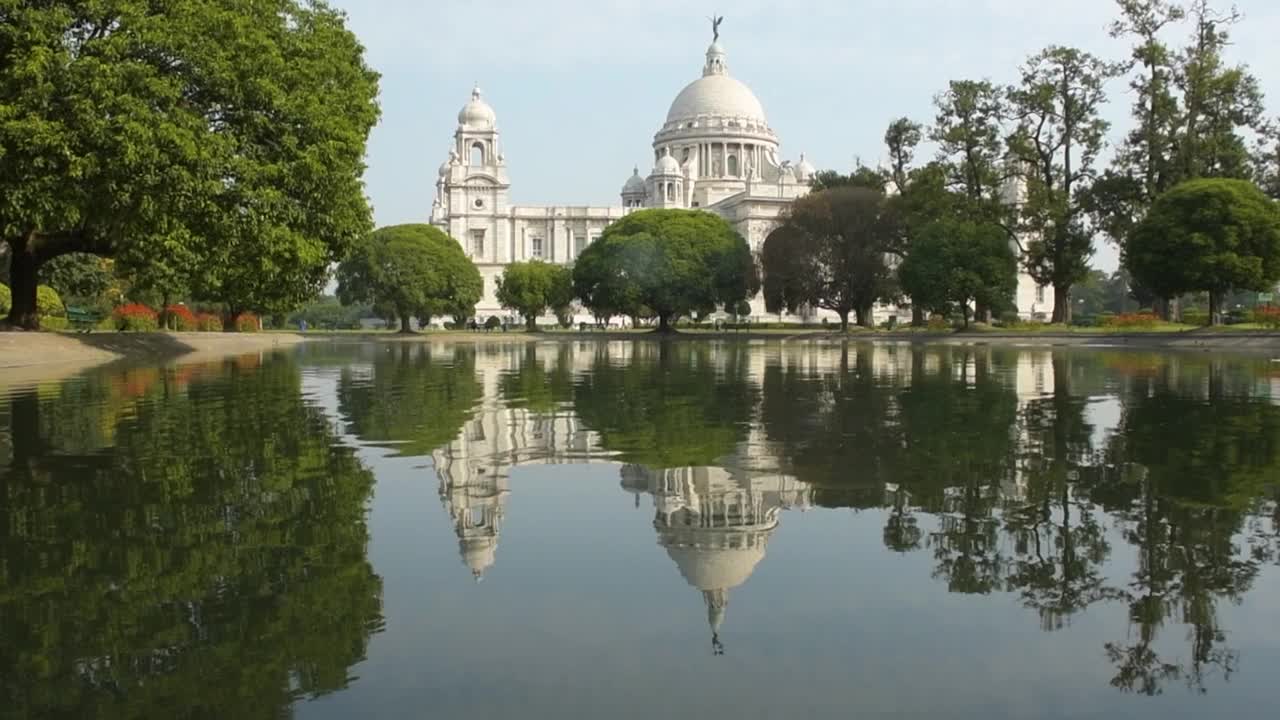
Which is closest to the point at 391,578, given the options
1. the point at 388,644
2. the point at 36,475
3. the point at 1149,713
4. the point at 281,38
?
the point at 388,644

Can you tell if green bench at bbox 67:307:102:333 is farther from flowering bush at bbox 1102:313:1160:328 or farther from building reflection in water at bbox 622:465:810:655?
building reflection in water at bbox 622:465:810:655

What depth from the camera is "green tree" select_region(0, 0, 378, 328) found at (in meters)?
24.0

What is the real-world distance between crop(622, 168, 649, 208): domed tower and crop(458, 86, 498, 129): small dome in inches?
860

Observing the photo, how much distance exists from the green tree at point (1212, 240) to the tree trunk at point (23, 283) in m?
39.5

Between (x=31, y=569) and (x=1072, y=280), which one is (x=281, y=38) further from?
(x=1072, y=280)

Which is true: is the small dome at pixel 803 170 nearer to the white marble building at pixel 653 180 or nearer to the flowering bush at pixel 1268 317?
the white marble building at pixel 653 180

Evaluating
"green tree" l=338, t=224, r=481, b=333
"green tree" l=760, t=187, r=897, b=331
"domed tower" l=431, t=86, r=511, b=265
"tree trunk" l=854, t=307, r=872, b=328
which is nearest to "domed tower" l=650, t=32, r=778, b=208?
"domed tower" l=431, t=86, r=511, b=265

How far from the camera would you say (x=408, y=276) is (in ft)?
254

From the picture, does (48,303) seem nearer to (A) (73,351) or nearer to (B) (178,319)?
(B) (178,319)

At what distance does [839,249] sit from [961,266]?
368 inches

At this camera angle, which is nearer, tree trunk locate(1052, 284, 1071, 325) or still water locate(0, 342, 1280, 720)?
still water locate(0, 342, 1280, 720)

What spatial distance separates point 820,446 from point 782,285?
2161 inches

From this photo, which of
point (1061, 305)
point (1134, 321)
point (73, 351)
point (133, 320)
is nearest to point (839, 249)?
point (1061, 305)

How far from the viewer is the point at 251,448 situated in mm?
10234
